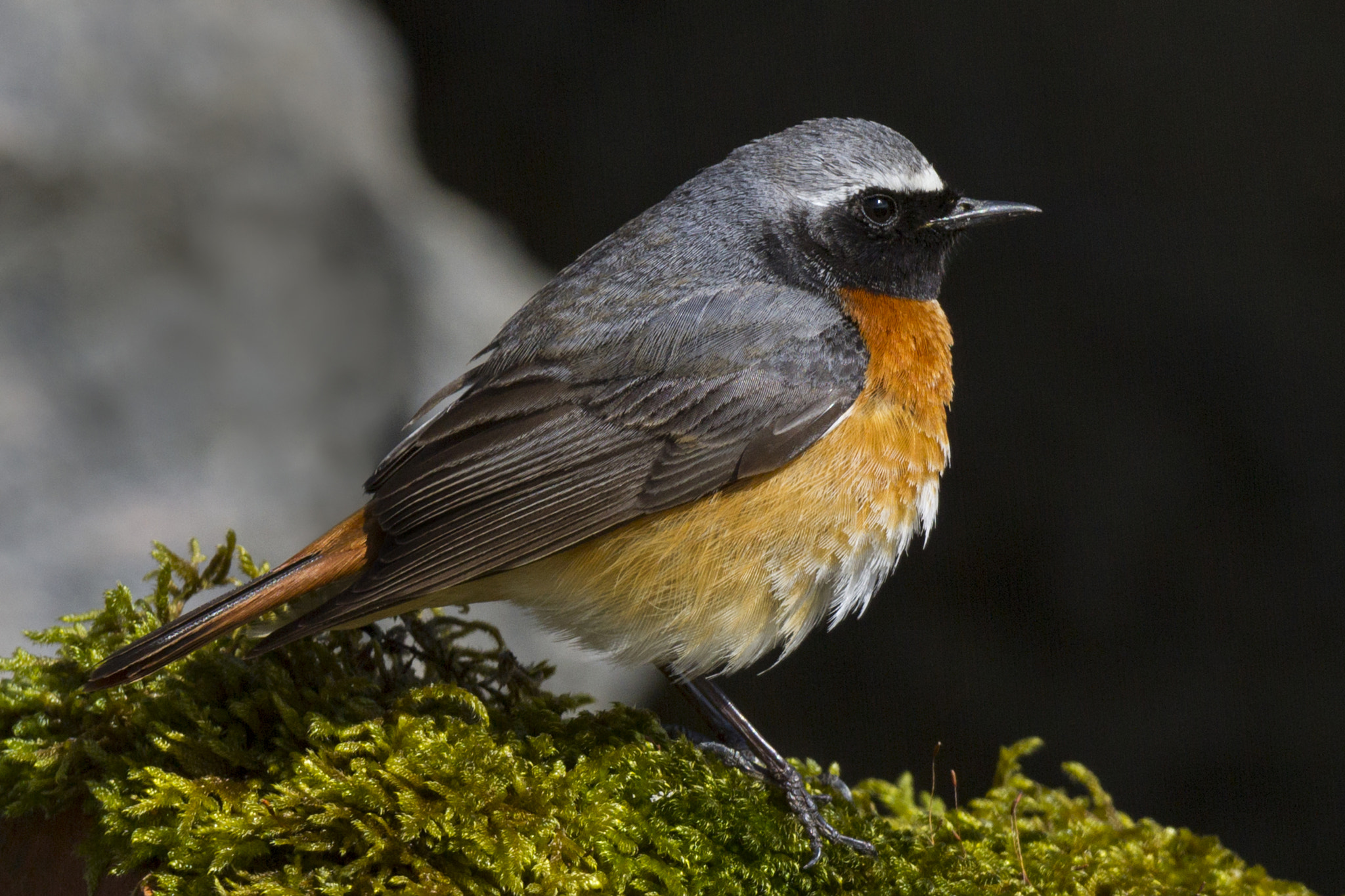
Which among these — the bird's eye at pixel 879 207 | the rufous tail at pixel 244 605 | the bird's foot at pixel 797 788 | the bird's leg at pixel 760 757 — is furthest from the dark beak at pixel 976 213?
the rufous tail at pixel 244 605

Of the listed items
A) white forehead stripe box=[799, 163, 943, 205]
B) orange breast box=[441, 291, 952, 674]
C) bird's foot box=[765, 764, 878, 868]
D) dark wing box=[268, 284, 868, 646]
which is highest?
white forehead stripe box=[799, 163, 943, 205]

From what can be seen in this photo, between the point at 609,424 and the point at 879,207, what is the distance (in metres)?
1.15

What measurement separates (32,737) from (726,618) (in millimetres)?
1771

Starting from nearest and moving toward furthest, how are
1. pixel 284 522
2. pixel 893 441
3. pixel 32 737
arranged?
pixel 32 737 → pixel 893 441 → pixel 284 522

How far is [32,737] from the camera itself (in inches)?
112

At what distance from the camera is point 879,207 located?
353 centimetres

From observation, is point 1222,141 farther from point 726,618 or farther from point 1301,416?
point 726,618

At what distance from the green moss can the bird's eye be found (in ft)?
5.49

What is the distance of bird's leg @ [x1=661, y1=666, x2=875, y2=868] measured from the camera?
2.82m

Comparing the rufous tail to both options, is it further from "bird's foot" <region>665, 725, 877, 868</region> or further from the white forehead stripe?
the white forehead stripe

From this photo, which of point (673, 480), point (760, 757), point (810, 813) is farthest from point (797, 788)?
point (673, 480)

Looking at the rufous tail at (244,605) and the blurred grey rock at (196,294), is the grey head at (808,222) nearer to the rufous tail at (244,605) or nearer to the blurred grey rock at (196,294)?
the rufous tail at (244,605)

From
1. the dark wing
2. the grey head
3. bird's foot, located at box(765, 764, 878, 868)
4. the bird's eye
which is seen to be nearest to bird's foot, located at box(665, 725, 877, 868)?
bird's foot, located at box(765, 764, 878, 868)

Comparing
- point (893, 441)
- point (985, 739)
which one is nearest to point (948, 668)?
point (985, 739)
